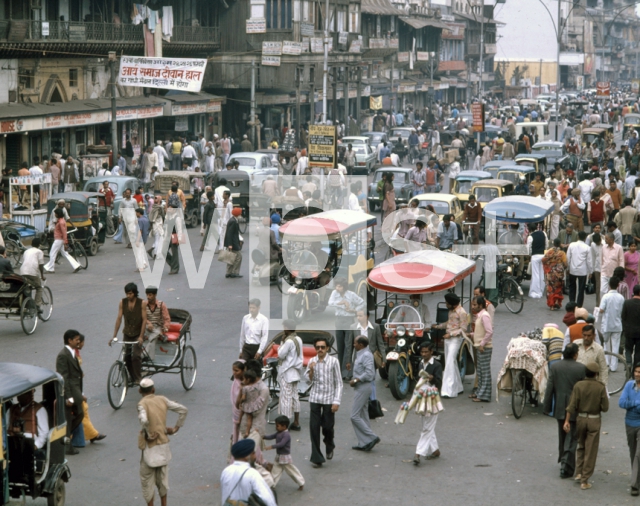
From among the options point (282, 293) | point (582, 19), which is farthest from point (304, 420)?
point (582, 19)

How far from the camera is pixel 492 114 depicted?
72.5 meters

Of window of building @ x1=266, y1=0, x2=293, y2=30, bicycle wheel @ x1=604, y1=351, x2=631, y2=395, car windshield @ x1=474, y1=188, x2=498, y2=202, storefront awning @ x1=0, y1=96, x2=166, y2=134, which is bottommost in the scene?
bicycle wheel @ x1=604, y1=351, x2=631, y2=395

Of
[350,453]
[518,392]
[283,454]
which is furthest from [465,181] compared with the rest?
[283,454]

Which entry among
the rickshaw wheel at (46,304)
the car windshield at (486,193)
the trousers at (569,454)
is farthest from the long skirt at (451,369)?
the car windshield at (486,193)

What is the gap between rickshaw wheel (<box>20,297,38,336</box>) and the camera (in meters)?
16.7

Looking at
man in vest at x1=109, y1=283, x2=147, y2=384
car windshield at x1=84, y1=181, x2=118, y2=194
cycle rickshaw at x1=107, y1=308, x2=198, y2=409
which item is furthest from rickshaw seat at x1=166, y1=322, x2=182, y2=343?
car windshield at x1=84, y1=181, x2=118, y2=194

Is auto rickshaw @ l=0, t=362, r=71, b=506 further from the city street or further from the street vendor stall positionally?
the street vendor stall

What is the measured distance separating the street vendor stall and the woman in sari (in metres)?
12.6

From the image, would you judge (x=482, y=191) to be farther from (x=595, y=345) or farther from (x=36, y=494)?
(x=36, y=494)

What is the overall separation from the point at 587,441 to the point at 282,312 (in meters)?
9.22

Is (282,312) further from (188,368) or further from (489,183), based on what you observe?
(489,183)

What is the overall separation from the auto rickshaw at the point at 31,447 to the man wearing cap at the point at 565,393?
5.21 meters

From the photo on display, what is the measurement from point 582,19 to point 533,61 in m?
21.5

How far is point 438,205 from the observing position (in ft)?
85.1
